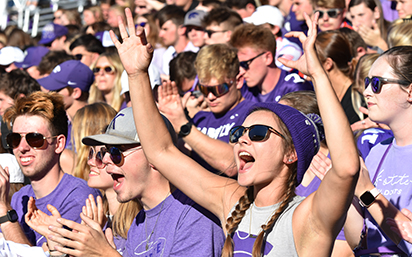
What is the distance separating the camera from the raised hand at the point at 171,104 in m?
4.08

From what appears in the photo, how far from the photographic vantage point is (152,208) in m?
3.12

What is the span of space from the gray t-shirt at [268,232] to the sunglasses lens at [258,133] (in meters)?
0.34

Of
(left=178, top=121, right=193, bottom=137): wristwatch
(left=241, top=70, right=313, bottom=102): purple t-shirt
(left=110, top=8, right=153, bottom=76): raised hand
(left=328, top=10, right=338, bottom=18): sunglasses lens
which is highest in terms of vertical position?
(left=110, top=8, right=153, bottom=76): raised hand

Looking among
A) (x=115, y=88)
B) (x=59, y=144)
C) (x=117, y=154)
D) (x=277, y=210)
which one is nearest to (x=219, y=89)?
(x=59, y=144)

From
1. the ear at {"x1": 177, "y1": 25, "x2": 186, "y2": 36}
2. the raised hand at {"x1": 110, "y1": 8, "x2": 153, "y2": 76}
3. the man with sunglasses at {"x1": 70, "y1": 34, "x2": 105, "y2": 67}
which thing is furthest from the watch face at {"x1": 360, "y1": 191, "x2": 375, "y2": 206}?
the man with sunglasses at {"x1": 70, "y1": 34, "x2": 105, "y2": 67}

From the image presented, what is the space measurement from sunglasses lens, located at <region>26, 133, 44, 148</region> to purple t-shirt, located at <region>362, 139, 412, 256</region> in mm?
2558

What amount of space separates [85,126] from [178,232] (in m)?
2.03

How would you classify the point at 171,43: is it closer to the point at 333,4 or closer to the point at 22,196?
the point at 333,4

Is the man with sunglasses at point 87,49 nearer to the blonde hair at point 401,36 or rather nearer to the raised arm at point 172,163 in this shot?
the blonde hair at point 401,36

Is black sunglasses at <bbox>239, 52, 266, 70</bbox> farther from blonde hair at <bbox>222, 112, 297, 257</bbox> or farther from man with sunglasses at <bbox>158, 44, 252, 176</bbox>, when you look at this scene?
blonde hair at <bbox>222, 112, 297, 257</bbox>

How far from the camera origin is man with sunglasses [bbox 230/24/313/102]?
17.9ft

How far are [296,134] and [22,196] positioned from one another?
2.78 meters

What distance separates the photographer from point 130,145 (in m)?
3.18

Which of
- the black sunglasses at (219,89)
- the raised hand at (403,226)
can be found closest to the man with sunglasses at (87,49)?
the black sunglasses at (219,89)
